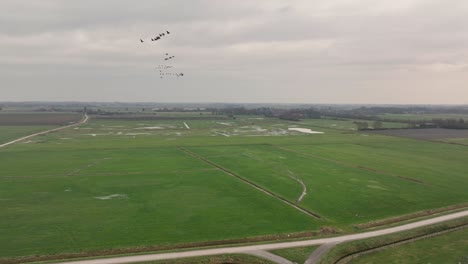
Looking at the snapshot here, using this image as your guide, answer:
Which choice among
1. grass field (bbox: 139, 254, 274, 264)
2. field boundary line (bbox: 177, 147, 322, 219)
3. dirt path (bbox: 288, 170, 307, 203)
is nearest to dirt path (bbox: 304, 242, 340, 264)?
grass field (bbox: 139, 254, 274, 264)

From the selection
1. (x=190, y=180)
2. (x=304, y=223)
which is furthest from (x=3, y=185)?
(x=304, y=223)

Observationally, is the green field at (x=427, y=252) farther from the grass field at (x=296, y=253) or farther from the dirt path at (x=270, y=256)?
the dirt path at (x=270, y=256)

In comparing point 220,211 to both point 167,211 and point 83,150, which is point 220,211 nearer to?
point 167,211

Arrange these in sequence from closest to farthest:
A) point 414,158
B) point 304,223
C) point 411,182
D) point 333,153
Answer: point 304,223
point 411,182
point 414,158
point 333,153

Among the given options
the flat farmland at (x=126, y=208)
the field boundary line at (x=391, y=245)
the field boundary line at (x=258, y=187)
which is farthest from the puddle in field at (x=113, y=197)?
the field boundary line at (x=391, y=245)

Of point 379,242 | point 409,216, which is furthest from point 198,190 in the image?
point 409,216

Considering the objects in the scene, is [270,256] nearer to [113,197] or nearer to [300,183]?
[113,197]

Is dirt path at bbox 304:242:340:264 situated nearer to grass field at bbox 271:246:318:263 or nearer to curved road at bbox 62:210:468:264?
grass field at bbox 271:246:318:263
